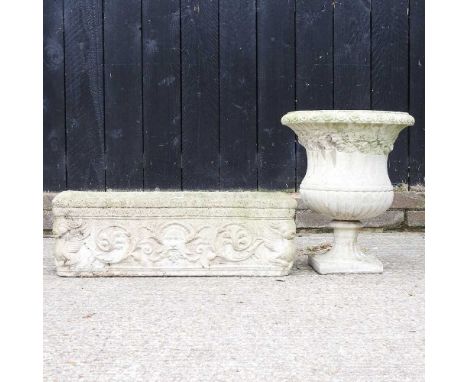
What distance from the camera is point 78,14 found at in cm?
525

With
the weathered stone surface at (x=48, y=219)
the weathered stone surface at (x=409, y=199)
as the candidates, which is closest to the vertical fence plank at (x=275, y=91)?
the weathered stone surface at (x=409, y=199)

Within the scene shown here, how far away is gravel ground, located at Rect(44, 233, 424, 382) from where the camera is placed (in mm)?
2479

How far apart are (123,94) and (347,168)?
1.96 m

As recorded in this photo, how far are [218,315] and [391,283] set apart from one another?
110 cm

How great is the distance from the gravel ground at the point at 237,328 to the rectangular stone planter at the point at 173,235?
9cm

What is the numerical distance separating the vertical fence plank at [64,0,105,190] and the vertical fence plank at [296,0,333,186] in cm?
142

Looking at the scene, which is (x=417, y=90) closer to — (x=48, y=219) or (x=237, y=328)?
(x=48, y=219)

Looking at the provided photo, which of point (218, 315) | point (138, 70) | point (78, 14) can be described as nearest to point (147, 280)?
point (218, 315)

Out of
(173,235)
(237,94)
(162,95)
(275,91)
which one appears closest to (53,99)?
(162,95)

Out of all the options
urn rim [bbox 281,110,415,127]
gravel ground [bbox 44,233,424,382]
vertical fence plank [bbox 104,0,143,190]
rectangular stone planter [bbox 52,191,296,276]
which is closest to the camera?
gravel ground [bbox 44,233,424,382]

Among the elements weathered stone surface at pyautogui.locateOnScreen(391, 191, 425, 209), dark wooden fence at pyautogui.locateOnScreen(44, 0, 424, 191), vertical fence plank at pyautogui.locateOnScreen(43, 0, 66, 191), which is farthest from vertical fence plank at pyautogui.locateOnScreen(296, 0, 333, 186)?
vertical fence plank at pyautogui.locateOnScreen(43, 0, 66, 191)

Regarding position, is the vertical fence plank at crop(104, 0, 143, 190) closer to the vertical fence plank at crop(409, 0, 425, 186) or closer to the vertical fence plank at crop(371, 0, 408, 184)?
the vertical fence plank at crop(371, 0, 408, 184)

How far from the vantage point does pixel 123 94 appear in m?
5.26

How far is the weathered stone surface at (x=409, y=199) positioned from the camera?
538cm
